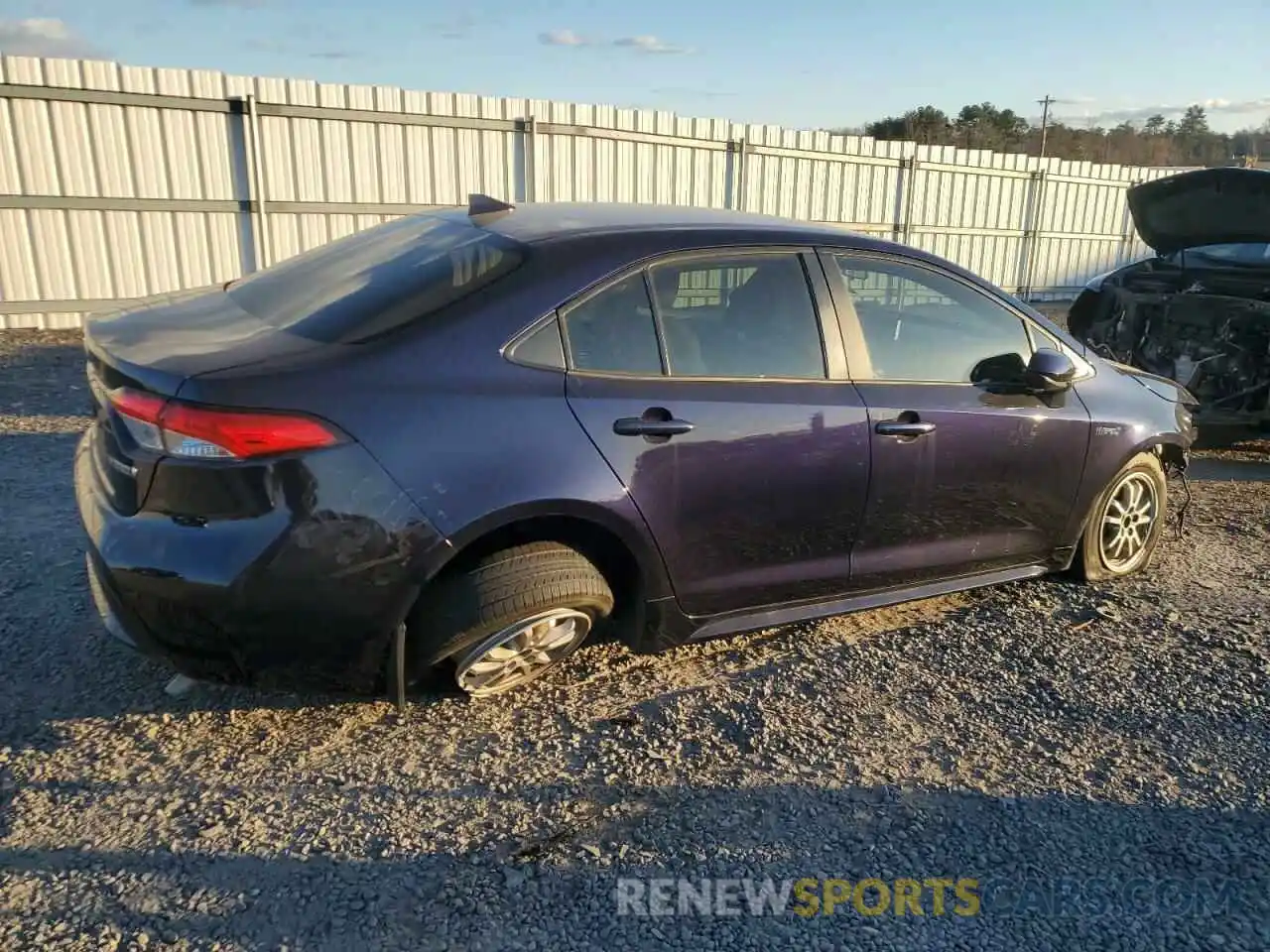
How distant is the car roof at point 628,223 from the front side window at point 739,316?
136 mm

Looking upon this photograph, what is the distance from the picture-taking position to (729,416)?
295 cm

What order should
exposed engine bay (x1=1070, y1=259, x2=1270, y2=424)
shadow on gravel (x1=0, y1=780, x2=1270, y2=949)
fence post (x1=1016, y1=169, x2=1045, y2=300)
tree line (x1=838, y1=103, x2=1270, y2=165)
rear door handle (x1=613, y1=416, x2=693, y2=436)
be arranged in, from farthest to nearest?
tree line (x1=838, y1=103, x2=1270, y2=165) < fence post (x1=1016, y1=169, x2=1045, y2=300) < exposed engine bay (x1=1070, y1=259, x2=1270, y2=424) < rear door handle (x1=613, y1=416, x2=693, y2=436) < shadow on gravel (x1=0, y1=780, x2=1270, y2=949)

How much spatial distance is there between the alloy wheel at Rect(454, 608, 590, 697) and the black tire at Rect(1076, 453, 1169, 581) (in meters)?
2.49

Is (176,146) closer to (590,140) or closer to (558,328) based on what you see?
(590,140)

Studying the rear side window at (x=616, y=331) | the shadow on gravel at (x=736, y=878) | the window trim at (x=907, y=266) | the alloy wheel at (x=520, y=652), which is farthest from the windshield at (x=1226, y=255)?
the alloy wheel at (x=520, y=652)

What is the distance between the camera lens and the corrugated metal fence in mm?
8727

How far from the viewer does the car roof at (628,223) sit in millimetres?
3018

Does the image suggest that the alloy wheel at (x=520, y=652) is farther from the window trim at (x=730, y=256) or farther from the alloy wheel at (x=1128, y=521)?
the alloy wheel at (x=1128, y=521)

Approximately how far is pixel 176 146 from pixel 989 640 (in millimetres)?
9250

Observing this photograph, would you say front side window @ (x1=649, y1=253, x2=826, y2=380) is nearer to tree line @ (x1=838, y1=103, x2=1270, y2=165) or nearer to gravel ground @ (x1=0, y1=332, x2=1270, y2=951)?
gravel ground @ (x1=0, y1=332, x2=1270, y2=951)

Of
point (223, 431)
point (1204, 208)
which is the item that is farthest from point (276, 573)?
point (1204, 208)

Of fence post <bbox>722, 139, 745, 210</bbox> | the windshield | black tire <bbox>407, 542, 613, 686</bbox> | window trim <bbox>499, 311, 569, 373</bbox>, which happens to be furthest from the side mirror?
fence post <bbox>722, 139, 745, 210</bbox>

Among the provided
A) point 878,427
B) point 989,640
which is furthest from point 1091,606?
point 878,427

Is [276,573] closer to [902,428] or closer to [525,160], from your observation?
[902,428]
